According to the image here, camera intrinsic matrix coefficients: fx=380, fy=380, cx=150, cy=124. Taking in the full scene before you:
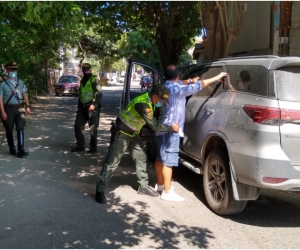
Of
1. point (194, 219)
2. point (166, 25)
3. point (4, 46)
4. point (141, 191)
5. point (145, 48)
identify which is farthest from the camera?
point (145, 48)

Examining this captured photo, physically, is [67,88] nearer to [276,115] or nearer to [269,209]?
[269,209]

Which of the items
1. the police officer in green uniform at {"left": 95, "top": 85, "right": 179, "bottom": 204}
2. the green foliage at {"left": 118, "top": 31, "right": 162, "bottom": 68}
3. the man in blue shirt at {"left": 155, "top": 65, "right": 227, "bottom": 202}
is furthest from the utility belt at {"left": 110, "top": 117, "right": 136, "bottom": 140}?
the green foliage at {"left": 118, "top": 31, "right": 162, "bottom": 68}

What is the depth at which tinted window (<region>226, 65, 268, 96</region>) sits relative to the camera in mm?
3883

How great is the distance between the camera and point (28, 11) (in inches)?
214

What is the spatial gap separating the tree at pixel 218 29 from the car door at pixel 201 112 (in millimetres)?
2994

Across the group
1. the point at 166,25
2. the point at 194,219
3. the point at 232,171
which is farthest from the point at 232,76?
the point at 166,25

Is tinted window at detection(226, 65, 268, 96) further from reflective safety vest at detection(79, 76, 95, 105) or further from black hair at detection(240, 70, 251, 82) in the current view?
reflective safety vest at detection(79, 76, 95, 105)

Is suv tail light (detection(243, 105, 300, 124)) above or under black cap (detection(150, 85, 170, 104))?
under

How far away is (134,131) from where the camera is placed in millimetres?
4832

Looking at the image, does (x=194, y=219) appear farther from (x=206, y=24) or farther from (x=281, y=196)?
(x=206, y=24)

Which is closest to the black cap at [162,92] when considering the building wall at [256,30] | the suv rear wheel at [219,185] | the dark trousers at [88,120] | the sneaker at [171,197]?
the suv rear wheel at [219,185]

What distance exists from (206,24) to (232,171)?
17.2 ft

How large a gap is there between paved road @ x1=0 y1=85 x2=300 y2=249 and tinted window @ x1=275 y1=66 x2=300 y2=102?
1.44m

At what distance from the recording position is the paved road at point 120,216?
3756mm
